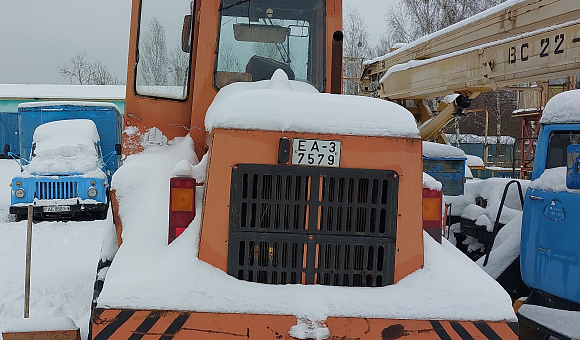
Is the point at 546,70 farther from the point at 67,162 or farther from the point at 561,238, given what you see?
the point at 67,162

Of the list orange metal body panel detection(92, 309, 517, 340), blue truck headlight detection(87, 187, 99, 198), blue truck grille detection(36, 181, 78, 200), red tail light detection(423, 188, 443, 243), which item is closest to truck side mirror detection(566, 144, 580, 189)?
red tail light detection(423, 188, 443, 243)

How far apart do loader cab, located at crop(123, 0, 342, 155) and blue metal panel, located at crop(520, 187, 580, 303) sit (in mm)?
2160

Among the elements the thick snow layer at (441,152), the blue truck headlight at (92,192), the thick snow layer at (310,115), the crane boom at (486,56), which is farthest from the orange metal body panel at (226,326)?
the blue truck headlight at (92,192)

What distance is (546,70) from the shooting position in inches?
191

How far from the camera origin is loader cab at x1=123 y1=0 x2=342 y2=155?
3.94m

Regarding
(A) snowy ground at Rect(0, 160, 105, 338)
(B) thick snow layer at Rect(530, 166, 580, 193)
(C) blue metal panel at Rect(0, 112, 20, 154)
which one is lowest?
(A) snowy ground at Rect(0, 160, 105, 338)

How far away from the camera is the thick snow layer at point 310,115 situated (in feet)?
9.19

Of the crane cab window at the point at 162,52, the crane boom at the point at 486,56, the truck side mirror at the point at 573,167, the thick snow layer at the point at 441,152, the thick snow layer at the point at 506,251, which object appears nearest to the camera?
the crane cab window at the point at 162,52

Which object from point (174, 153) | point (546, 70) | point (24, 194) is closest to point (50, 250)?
point (24, 194)

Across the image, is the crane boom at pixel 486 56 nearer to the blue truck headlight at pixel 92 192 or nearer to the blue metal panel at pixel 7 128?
the blue truck headlight at pixel 92 192

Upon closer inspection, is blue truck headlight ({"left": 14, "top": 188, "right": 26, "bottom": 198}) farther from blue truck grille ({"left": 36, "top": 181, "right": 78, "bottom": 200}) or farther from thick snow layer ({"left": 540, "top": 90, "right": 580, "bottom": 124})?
thick snow layer ({"left": 540, "top": 90, "right": 580, "bottom": 124})

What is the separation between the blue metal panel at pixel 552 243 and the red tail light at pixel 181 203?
10.5ft

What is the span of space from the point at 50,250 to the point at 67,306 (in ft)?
11.1

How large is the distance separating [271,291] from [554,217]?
301cm
